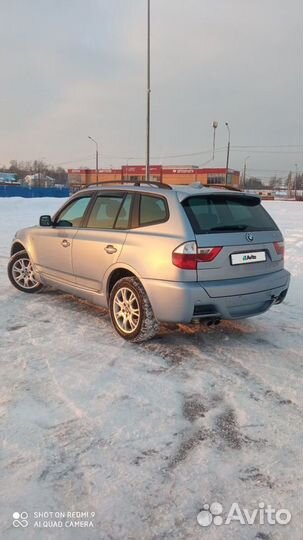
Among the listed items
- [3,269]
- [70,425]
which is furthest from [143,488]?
[3,269]

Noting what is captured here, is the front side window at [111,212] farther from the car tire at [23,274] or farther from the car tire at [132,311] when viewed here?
the car tire at [23,274]

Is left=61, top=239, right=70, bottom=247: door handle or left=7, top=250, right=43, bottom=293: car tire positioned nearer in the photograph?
left=61, top=239, right=70, bottom=247: door handle

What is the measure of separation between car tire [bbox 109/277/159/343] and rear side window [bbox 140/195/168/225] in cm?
63

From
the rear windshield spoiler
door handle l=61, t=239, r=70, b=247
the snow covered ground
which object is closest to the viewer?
the snow covered ground

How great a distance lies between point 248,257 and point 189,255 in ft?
2.23

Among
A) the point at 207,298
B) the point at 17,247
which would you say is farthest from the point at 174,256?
the point at 17,247

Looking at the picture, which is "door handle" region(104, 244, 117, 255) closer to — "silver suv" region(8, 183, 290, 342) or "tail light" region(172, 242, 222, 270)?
"silver suv" region(8, 183, 290, 342)

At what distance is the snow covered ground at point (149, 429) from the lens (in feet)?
6.89

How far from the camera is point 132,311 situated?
4.27 metres

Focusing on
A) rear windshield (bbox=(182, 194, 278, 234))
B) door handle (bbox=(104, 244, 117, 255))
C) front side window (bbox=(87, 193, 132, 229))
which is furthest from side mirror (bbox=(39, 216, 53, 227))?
rear windshield (bbox=(182, 194, 278, 234))

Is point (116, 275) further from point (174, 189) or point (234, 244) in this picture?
point (234, 244)

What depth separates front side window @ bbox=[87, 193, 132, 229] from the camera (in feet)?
15.1

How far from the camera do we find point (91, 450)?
8.31 ft

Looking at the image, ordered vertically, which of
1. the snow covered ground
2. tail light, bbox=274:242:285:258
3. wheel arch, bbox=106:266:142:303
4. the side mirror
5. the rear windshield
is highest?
the rear windshield
